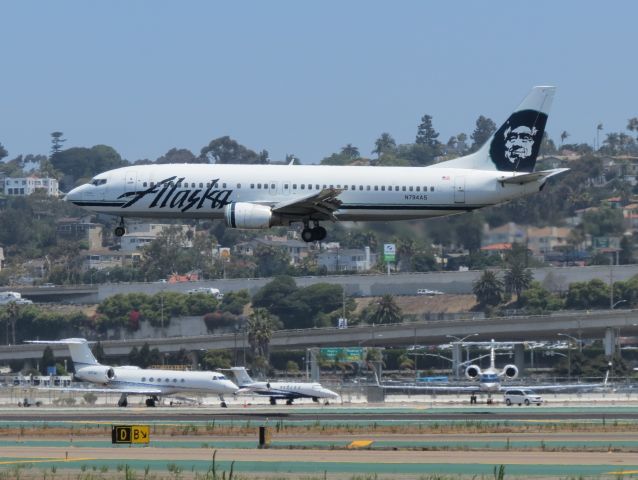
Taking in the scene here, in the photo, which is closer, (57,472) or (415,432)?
(57,472)

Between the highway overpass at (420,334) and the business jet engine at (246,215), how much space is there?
320ft

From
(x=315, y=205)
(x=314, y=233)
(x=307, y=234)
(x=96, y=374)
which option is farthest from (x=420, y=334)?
(x=315, y=205)

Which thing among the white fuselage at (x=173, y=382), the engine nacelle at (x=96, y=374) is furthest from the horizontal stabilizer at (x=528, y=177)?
the engine nacelle at (x=96, y=374)

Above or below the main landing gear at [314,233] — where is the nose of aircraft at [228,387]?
below

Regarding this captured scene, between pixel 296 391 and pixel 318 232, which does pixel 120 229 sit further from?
pixel 296 391

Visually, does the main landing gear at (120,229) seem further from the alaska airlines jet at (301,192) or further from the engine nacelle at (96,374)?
the engine nacelle at (96,374)

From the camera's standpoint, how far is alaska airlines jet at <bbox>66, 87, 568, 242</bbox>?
3172 inches

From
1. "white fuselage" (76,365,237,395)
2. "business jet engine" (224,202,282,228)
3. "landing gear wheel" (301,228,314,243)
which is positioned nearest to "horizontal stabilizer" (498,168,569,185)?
"landing gear wheel" (301,228,314,243)

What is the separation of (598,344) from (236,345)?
40723 mm

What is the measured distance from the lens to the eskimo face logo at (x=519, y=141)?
8531 centimetres

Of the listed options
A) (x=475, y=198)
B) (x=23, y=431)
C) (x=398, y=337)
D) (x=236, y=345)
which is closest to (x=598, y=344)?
(x=398, y=337)

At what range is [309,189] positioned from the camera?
8088cm

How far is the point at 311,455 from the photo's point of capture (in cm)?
6075

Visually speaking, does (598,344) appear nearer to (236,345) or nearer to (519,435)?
(236,345)
